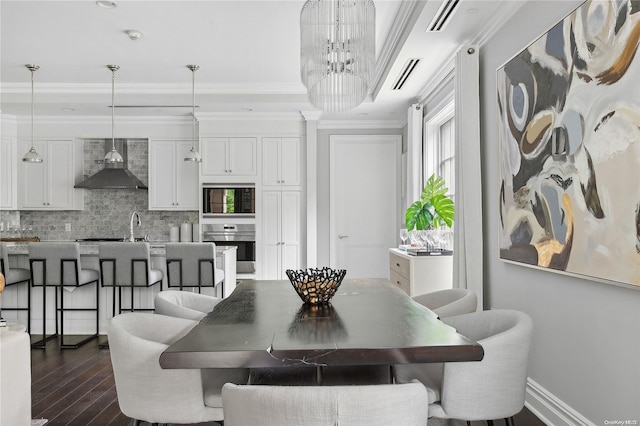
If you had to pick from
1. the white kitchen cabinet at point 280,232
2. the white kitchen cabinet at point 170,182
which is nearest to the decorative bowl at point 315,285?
the white kitchen cabinet at point 280,232

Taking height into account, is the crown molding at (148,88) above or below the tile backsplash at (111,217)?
above

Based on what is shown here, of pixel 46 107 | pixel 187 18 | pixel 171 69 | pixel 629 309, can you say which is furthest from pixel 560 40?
pixel 46 107

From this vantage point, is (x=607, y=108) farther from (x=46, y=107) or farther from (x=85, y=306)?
(x=46, y=107)

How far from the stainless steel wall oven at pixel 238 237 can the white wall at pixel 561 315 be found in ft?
11.7

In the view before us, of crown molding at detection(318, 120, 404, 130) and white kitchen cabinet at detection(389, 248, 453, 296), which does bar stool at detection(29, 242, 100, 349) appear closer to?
white kitchen cabinet at detection(389, 248, 453, 296)

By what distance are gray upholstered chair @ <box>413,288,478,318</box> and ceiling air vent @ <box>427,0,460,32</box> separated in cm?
183

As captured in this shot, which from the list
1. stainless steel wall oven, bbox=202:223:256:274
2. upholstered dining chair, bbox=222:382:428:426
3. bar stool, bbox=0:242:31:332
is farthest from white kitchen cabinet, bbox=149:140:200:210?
upholstered dining chair, bbox=222:382:428:426

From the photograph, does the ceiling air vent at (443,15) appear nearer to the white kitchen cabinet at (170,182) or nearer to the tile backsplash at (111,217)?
the white kitchen cabinet at (170,182)

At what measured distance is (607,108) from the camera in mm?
1971

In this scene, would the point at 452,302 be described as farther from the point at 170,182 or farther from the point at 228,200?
the point at 170,182

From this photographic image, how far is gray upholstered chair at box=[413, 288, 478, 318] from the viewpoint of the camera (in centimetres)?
235

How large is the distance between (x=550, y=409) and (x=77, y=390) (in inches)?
117

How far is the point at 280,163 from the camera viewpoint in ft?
20.7

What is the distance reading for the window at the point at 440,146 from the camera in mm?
4700
